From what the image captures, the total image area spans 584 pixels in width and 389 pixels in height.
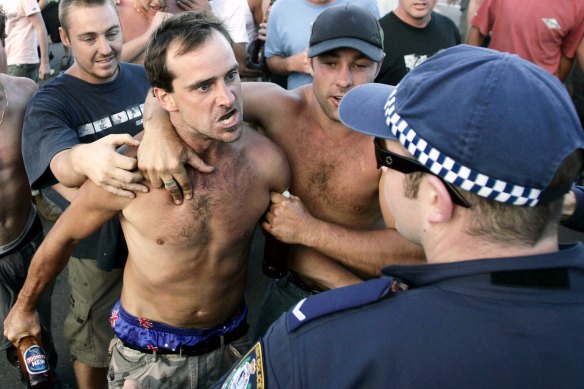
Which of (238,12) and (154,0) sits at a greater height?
(154,0)

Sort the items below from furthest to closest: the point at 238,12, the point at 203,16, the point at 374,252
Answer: the point at 238,12
the point at 374,252
the point at 203,16

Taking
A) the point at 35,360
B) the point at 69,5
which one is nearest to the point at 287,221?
the point at 35,360

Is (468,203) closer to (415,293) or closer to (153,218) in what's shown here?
(415,293)

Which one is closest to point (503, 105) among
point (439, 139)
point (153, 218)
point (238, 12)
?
point (439, 139)

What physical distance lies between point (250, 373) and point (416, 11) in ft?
11.3

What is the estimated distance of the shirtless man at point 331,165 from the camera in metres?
2.36

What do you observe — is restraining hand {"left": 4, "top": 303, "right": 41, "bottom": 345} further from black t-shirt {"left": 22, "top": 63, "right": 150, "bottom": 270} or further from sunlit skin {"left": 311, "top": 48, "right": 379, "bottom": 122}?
sunlit skin {"left": 311, "top": 48, "right": 379, "bottom": 122}

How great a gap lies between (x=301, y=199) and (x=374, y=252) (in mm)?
419

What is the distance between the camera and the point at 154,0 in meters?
3.86

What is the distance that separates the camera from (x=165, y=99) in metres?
2.16

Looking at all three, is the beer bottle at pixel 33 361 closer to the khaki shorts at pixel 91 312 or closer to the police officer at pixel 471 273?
the khaki shorts at pixel 91 312

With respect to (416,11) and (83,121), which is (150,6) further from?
(416,11)

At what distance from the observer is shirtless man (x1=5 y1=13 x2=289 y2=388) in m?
2.08

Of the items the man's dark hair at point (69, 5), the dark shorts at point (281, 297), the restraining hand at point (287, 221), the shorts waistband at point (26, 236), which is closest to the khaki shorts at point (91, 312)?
the shorts waistband at point (26, 236)
